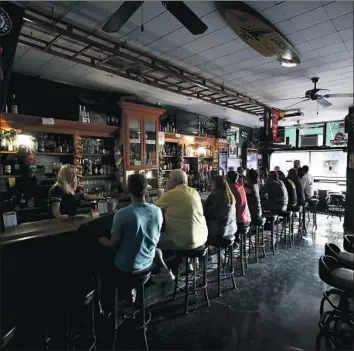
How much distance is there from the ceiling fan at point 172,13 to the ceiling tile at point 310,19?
4.24 ft

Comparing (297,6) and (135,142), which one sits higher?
(297,6)

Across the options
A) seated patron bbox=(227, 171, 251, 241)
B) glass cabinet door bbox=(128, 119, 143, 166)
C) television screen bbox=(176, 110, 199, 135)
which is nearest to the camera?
seated patron bbox=(227, 171, 251, 241)

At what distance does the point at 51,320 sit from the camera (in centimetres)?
224

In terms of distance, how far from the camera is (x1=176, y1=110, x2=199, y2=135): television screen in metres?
6.49

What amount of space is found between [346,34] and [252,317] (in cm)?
337

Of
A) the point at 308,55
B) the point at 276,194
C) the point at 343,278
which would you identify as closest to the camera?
the point at 343,278

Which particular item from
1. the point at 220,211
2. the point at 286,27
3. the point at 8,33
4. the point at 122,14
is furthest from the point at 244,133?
the point at 8,33

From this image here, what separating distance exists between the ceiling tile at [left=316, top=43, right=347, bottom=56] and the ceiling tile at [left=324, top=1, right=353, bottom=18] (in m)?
0.74

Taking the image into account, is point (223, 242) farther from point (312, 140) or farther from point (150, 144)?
point (312, 140)

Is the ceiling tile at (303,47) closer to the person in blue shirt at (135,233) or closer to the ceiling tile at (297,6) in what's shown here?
the ceiling tile at (297,6)

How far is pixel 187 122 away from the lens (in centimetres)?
670

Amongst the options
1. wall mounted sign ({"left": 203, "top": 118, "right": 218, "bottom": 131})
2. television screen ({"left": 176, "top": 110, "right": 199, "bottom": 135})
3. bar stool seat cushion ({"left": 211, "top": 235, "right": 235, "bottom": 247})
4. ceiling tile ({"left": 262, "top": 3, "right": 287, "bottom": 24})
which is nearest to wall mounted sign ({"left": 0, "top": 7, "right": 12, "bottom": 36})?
ceiling tile ({"left": 262, "top": 3, "right": 287, "bottom": 24})

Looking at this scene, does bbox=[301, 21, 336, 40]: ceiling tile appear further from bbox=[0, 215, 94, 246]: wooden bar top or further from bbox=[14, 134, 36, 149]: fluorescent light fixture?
bbox=[14, 134, 36, 149]: fluorescent light fixture

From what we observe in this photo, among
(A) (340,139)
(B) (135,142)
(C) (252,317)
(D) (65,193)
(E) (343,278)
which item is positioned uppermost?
(A) (340,139)
